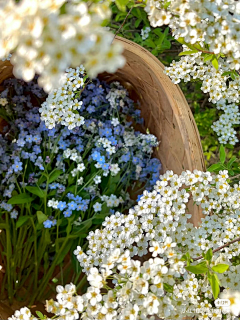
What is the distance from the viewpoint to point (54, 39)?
0.44 meters

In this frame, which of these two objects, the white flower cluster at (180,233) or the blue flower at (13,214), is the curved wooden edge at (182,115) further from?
the blue flower at (13,214)

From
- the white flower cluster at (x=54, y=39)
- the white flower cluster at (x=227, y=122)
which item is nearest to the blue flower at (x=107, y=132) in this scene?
the white flower cluster at (x=227, y=122)

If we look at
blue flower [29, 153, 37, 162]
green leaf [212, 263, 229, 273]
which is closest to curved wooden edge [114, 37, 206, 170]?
green leaf [212, 263, 229, 273]

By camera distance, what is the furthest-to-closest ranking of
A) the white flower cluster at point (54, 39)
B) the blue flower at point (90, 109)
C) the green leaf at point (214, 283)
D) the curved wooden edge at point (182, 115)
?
the blue flower at point (90, 109) < the curved wooden edge at point (182, 115) < the green leaf at point (214, 283) < the white flower cluster at point (54, 39)

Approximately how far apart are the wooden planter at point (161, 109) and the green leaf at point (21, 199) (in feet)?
1.37

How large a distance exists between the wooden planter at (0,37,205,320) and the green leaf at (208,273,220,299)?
37 cm

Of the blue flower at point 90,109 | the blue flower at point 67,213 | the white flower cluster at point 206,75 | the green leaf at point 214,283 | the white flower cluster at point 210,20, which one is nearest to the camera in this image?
the white flower cluster at point 210,20

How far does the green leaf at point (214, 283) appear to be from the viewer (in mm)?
770

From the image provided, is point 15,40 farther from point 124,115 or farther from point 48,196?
point 124,115

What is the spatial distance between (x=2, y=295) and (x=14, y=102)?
0.87 m

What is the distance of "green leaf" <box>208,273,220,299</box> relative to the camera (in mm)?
770

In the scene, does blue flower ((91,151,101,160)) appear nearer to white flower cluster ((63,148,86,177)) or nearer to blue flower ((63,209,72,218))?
white flower cluster ((63,148,86,177))

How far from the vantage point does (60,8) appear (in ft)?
1.66

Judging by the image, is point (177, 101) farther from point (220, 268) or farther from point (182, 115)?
point (220, 268)
